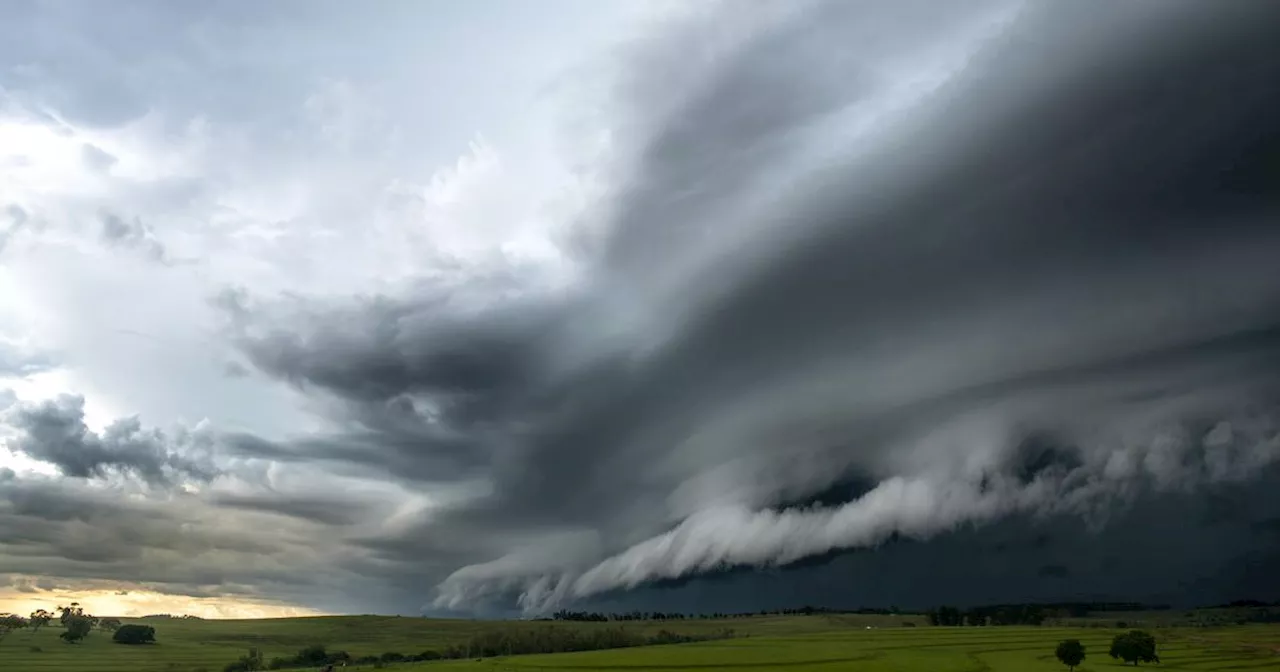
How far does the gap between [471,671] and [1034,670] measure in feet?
455

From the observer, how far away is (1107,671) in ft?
656

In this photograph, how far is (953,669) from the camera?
198750 millimetres

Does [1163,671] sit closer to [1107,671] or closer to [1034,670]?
[1107,671]

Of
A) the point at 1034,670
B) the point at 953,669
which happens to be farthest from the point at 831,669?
the point at 1034,670

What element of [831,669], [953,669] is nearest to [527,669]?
[831,669]

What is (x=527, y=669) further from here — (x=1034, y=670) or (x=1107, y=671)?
(x=1107, y=671)

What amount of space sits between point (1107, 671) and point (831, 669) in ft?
232

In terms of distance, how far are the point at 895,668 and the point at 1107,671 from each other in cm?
5453

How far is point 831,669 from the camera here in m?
195

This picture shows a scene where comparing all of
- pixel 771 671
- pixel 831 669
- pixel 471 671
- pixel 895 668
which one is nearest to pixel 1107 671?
pixel 895 668

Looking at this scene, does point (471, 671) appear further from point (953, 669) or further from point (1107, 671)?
point (1107, 671)

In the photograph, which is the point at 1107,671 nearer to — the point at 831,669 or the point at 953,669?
the point at 953,669

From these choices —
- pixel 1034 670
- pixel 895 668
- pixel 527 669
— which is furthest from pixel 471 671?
pixel 1034 670

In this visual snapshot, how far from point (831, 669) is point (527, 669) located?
246 feet
